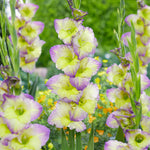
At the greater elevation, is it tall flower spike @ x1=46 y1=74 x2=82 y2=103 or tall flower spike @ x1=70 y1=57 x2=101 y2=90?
tall flower spike @ x1=70 y1=57 x2=101 y2=90

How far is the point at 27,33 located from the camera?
148cm

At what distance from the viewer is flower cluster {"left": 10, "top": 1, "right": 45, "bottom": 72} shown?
146cm

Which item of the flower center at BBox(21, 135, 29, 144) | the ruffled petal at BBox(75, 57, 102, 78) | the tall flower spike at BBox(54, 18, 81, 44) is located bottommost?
the flower center at BBox(21, 135, 29, 144)

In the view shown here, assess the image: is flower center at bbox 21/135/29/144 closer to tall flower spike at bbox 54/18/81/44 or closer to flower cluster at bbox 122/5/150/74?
tall flower spike at bbox 54/18/81/44

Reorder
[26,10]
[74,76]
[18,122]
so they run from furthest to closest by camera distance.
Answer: [26,10] < [74,76] < [18,122]

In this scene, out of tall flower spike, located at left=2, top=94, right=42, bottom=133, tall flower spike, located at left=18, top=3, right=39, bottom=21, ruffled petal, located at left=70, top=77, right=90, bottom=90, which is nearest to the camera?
tall flower spike, located at left=2, top=94, right=42, bottom=133

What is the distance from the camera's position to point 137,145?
86 cm

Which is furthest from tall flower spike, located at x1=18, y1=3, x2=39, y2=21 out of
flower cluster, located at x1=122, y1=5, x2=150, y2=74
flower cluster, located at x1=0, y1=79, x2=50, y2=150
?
flower cluster, located at x1=0, y1=79, x2=50, y2=150

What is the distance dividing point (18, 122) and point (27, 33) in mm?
734

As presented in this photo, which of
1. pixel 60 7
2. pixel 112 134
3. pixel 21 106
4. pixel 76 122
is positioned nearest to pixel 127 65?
pixel 76 122

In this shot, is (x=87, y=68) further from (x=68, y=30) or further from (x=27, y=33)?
(x=27, y=33)

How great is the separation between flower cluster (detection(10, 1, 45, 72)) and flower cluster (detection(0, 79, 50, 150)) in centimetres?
64

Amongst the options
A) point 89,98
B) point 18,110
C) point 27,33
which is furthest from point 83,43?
point 27,33

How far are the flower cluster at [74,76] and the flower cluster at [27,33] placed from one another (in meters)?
0.51
